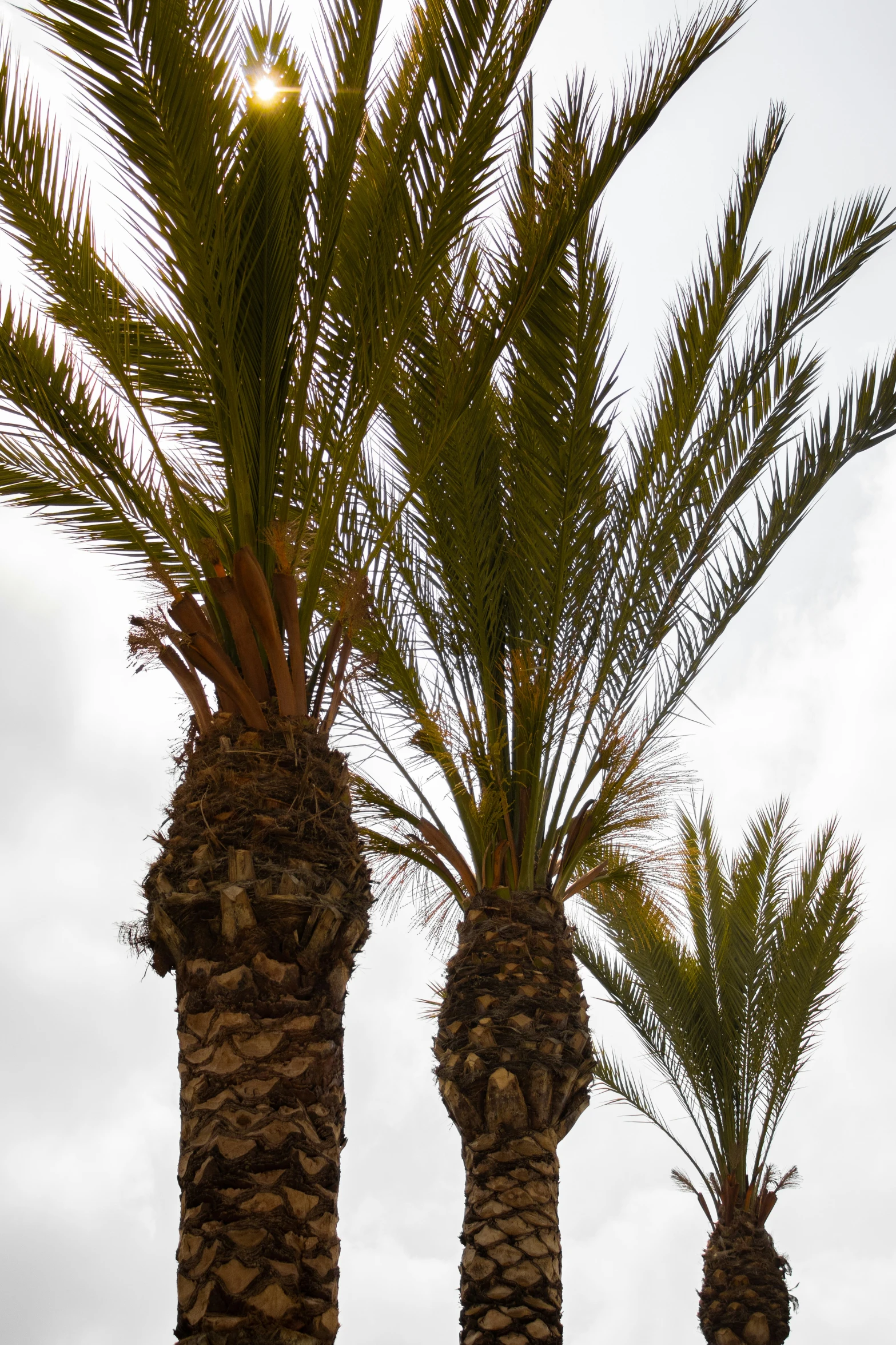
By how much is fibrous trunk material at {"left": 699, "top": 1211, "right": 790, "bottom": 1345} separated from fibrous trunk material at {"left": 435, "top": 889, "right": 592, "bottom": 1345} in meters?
5.50

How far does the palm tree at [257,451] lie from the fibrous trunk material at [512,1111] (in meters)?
2.45

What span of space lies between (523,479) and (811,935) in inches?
243

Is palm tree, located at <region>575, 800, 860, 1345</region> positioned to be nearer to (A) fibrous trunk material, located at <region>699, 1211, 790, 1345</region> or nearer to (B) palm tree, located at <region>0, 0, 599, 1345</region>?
(A) fibrous trunk material, located at <region>699, 1211, 790, 1345</region>

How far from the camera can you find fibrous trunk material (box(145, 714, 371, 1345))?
4621mm

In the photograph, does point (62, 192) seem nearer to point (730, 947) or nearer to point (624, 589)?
point (624, 589)

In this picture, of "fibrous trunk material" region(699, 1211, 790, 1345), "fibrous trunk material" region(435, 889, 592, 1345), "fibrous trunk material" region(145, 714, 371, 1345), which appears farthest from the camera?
"fibrous trunk material" region(699, 1211, 790, 1345)

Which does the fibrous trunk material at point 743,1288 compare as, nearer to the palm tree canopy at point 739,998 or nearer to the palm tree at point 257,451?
the palm tree canopy at point 739,998

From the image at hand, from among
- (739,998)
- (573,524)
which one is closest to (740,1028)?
(739,998)

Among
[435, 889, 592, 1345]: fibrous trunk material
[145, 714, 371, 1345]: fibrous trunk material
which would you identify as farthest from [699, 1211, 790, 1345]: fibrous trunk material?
[145, 714, 371, 1345]: fibrous trunk material

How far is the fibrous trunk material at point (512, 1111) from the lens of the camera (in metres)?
7.27

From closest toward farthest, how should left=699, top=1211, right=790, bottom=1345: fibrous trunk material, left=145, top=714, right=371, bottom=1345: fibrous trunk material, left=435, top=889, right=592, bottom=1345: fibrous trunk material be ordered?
left=145, top=714, right=371, bottom=1345: fibrous trunk material
left=435, top=889, right=592, bottom=1345: fibrous trunk material
left=699, top=1211, right=790, bottom=1345: fibrous trunk material

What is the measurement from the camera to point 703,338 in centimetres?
817

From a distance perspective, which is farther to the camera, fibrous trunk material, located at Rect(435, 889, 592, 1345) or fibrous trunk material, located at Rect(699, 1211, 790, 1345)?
fibrous trunk material, located at Rect(699, 1211, 790, 1345)

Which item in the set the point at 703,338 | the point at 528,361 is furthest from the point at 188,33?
the point at 703,338
